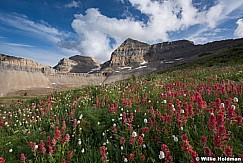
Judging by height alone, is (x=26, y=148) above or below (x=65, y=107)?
below

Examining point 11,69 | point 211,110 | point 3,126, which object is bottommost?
point 3,126

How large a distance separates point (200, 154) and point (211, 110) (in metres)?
1.26

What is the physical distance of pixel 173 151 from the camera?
3.11 m

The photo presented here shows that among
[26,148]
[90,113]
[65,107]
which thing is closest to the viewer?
[26,148]

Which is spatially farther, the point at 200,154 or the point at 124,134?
the point at 124,134

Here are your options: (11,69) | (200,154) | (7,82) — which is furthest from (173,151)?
(11,69)

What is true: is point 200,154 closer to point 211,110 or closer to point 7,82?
point 211,110

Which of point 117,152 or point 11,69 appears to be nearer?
point 117,152

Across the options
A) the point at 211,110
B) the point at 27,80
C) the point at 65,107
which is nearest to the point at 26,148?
the point at 65,107

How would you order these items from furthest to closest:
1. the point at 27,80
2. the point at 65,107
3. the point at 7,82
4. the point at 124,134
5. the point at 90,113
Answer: the point at 27,80, the point at 7,82, the point at 65,107, the point at 90,113, the point at 124,134

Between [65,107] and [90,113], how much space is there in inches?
88.3

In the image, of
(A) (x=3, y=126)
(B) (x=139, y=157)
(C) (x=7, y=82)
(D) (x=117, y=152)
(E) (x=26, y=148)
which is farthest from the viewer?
(C) (x=7, y=82)

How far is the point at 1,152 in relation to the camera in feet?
14.1

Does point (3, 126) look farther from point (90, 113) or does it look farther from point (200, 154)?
point (200, 154)
